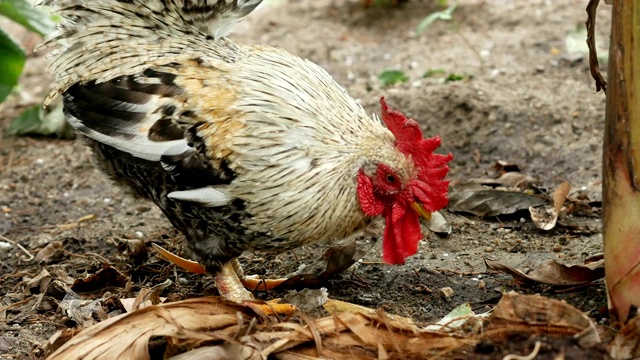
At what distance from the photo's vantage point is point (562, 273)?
137 inches

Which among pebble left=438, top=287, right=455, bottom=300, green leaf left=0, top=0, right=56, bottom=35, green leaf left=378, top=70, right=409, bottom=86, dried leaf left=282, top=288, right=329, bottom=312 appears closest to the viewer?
dried leaf left=282, top=288, right=329, bottom=312

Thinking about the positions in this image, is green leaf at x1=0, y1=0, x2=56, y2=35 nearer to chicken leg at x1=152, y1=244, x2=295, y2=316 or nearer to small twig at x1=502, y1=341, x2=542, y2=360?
chicken leg at x1=152, y1=244, x2=295, y2=316

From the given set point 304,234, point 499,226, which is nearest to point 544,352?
point 304,234

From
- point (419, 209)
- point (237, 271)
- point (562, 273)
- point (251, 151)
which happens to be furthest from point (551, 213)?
point (251, 151)

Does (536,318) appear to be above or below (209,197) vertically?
below

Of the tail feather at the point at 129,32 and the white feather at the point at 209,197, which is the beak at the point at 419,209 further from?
the tail feather at the point at 129,32

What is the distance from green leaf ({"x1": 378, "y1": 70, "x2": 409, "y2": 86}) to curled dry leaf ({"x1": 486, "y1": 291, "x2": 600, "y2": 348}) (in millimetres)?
3859

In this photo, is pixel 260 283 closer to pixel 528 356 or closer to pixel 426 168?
pixel 426 168

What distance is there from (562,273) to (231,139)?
1.46 metres

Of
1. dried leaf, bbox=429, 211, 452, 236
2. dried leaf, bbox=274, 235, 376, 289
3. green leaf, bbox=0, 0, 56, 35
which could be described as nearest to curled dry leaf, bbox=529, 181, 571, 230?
dried leaf, bbox=429, 211, 452, 236

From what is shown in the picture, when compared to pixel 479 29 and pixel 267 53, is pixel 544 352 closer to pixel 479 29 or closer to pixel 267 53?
pixel 267 53

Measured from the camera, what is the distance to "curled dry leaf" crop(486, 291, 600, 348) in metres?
2.71

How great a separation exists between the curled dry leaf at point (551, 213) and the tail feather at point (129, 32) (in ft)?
5.87

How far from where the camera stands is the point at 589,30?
3227 millimetres
